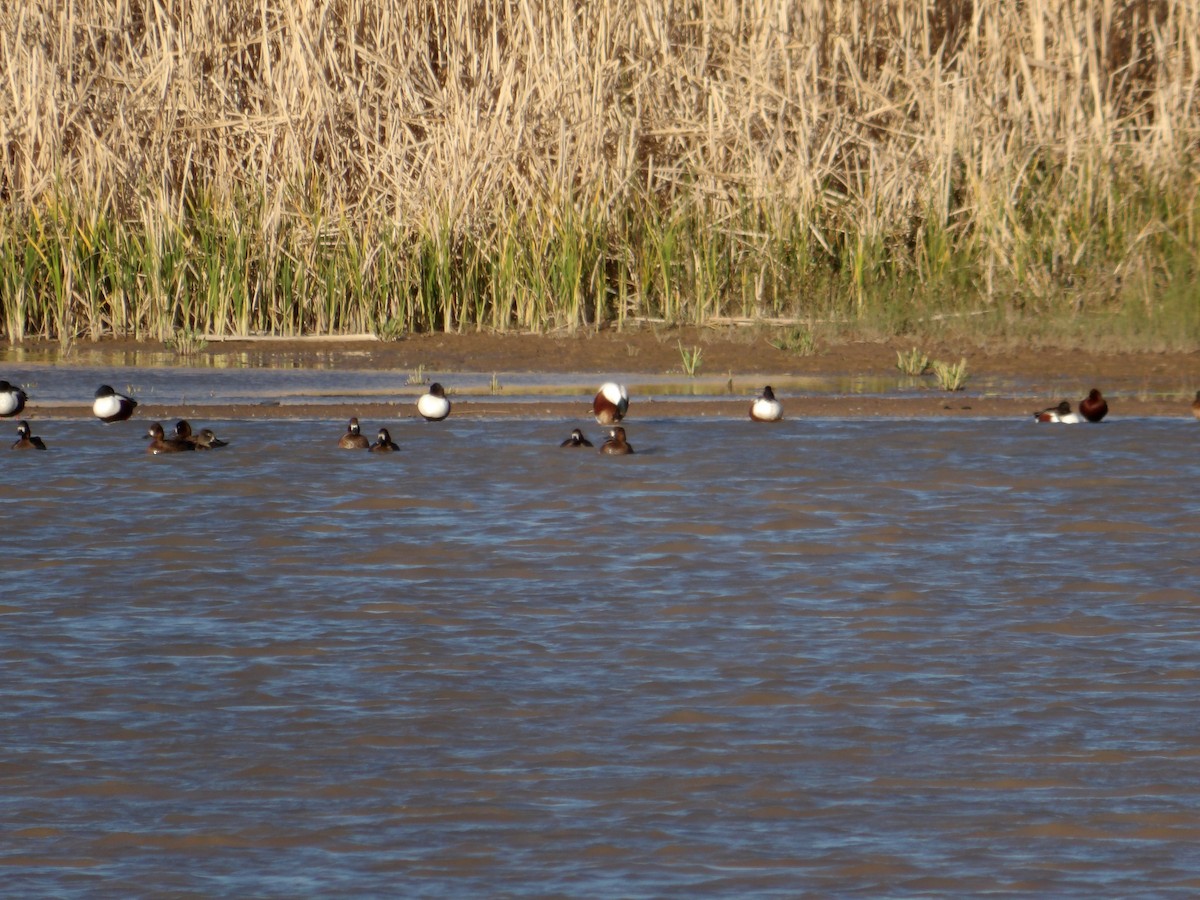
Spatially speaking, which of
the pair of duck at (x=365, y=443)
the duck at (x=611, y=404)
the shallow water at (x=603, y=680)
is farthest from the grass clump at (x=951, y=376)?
the pair of duck at (x=365, y=443)

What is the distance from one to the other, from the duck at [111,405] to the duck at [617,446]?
3.29 m

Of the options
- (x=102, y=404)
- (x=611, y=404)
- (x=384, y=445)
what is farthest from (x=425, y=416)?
(x=102, y=404)

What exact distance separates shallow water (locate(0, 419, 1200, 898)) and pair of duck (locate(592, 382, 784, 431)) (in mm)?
1245

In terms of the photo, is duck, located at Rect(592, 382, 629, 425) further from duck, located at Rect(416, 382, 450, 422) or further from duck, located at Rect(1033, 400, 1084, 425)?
duck, located at Rect(1033, 400, 1084, 425)

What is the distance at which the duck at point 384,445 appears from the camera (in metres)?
12.0

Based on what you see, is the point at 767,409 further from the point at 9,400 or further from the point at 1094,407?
the point at 9,400

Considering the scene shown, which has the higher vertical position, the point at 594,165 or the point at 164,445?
the point at 594,165

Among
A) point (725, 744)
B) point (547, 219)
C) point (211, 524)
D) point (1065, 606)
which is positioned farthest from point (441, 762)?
point (547, 219)

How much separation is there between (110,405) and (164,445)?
1.38 metres

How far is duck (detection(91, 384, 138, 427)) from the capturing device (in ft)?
43.8

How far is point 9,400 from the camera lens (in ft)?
44.2

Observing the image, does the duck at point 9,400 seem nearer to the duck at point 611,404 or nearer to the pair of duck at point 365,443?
the pair of duck at point 365,443

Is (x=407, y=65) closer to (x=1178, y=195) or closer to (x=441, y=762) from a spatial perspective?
(x=1178, y=195)

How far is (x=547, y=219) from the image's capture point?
56.3 feet
